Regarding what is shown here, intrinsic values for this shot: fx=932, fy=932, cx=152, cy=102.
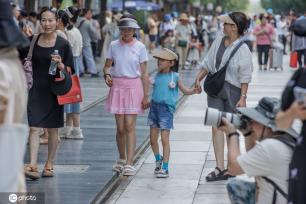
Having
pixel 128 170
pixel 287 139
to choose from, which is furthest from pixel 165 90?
pixel 287 139

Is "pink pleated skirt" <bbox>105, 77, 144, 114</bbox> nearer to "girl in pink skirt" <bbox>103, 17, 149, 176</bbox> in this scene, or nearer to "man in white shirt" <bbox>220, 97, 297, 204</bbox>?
"girl in pink skirt" <bbox>103, 17, 149, 176</bbox>

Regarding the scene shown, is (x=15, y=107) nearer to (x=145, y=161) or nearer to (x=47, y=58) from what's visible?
(x=47, y=58)

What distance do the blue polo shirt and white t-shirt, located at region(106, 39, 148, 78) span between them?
24 centimetres

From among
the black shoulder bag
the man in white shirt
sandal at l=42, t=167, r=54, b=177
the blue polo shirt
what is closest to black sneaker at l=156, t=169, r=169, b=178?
the blue polo shirt

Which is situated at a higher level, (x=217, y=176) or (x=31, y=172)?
(x=31, y=172)

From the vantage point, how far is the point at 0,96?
423 cm

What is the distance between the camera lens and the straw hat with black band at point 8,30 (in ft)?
14.4

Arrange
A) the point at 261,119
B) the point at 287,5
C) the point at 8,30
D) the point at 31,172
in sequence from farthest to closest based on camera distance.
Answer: the point at 287,5, the point at 31,172, the point at 261,119, the point at 8,30

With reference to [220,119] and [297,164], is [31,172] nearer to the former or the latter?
[220,119]

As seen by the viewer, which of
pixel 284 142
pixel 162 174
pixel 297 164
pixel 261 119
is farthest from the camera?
pixel 162 174

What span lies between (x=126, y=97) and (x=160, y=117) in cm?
42

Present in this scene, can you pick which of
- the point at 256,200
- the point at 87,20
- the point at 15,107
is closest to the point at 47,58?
the point at 256,200

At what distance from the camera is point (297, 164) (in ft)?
15.6

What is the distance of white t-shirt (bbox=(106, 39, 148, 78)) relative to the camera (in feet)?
32.1
